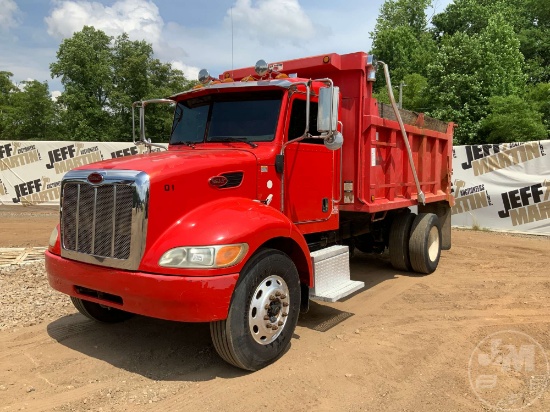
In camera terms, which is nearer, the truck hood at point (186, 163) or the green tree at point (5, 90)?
the truck hood at point (186, 163)

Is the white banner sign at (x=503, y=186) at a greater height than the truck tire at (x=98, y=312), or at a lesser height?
greater

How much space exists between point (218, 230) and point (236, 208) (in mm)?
373

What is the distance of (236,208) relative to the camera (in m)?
3.74

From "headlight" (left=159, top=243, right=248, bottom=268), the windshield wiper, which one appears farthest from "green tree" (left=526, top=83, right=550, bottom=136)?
"headlight" (left=159, top=243, right=248, bottom=268)

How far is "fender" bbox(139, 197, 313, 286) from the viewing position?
11.0ft

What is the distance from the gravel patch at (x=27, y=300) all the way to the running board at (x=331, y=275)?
9.43 feet

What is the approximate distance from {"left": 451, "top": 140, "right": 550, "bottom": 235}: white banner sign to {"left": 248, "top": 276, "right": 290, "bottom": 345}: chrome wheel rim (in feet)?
31.8

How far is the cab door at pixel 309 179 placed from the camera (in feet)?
14.9

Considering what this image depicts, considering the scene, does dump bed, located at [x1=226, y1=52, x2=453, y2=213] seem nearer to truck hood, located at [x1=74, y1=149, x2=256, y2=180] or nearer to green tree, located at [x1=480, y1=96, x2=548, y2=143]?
truck hood, located at [x1=74, y1=149, x2=256, y2=180]

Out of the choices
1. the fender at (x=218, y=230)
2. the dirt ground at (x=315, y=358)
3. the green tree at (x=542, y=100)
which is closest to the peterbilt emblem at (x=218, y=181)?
the fender at (x=218, y=230)

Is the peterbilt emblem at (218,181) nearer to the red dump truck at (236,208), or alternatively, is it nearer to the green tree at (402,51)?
the red dump truck at (236,208)

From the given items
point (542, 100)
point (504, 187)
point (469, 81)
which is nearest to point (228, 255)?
point (504, 187)

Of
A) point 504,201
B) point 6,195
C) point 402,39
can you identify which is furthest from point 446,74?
point 6,195

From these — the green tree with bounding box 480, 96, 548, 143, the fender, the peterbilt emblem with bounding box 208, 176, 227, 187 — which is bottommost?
the fender
